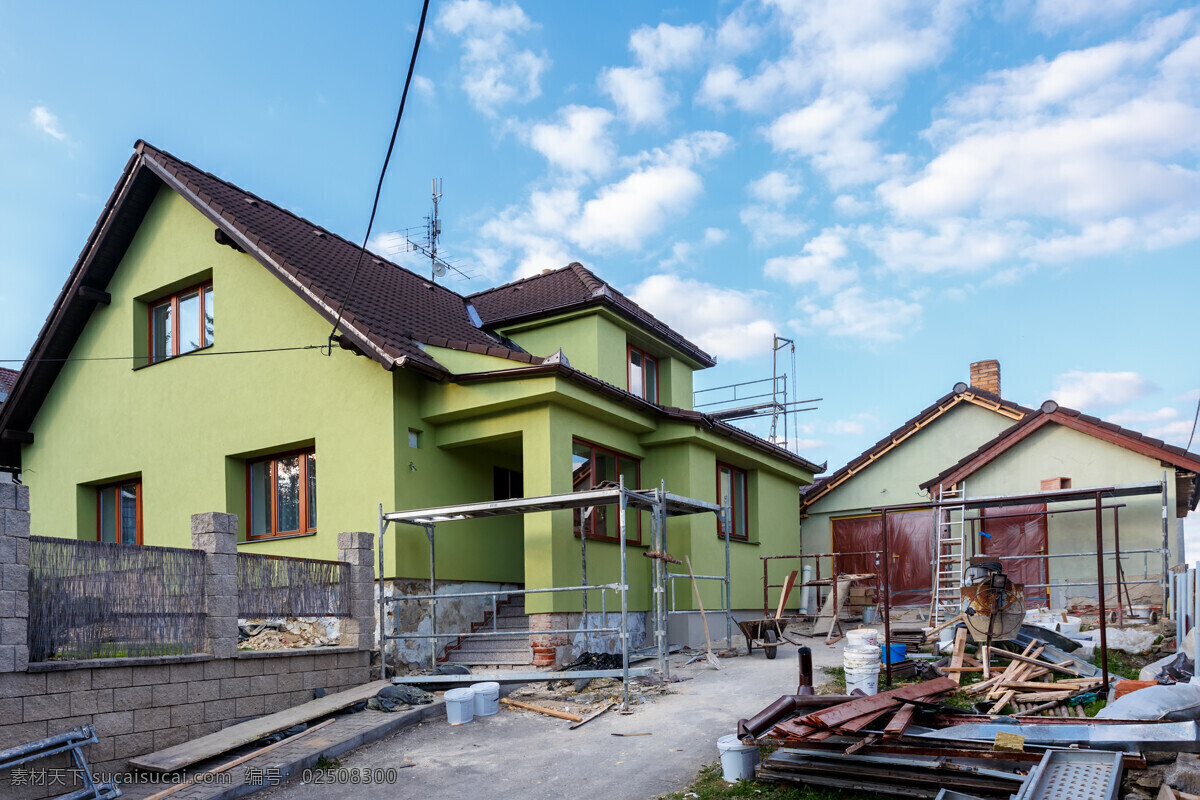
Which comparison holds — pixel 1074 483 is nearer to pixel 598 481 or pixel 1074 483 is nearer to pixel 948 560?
pixel 948 560

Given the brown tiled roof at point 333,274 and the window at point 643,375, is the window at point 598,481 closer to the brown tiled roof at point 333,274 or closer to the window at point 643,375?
the window at point 643,375

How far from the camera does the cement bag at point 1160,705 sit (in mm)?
7242

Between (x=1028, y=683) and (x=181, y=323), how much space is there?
1393 centimetres

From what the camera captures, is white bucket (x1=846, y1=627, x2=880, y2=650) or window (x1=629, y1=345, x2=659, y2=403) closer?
white bucket (x1=846, y1=627, x2=880, y2=650)

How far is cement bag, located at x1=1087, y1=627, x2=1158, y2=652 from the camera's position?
1227 centimetres

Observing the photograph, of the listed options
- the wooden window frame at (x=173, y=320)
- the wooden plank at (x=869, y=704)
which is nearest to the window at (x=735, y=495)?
the wooden window frame at (x=173, y=320)

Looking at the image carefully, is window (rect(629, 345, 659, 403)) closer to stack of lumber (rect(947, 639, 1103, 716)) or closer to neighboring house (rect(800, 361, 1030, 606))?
neighboring house (rect(800, 361, 1030, 606))

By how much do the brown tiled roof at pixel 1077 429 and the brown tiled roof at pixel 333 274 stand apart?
9577 millimetres

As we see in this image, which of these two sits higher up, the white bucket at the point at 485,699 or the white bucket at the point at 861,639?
the white bucket at the point at 861,639

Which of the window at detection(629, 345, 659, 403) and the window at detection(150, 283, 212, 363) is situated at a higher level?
the window at detection(150, 283, 212, 363)

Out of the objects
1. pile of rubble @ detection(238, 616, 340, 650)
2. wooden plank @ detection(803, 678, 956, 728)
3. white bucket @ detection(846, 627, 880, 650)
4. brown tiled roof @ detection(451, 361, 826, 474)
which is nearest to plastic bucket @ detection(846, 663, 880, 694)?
white bucket @ detection(846, 627, 880, 650)

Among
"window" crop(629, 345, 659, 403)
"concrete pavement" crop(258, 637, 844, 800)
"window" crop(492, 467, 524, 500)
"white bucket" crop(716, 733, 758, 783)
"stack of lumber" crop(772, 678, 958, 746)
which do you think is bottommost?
"concrete pavement" crop(258, 637, 844, 800)

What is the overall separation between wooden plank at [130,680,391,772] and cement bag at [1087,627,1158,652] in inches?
364

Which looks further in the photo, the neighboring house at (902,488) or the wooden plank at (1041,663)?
the neighboring house at (902,488)
